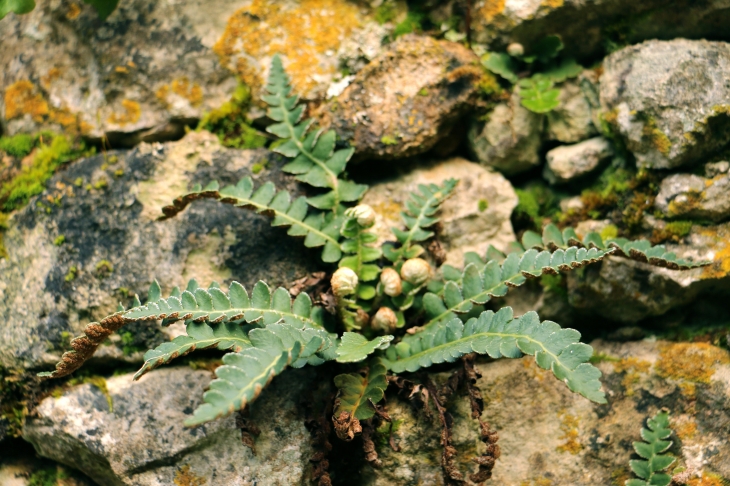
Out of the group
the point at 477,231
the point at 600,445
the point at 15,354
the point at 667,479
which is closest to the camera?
the point at 667,479

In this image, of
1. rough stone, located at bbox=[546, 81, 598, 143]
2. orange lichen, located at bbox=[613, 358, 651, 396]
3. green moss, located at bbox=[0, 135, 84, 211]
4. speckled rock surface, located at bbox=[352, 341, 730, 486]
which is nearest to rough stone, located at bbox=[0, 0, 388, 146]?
green moss, located at bbox=[0, 135, 84, 211]

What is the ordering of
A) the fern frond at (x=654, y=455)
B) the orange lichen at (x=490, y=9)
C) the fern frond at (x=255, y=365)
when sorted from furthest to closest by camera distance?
the orange lichen at (x=490, y=9), the fern frond at (x=654, y=455), the fern frond at (x=255, y=365)

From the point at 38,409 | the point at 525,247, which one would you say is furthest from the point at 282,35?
the point at 38,409

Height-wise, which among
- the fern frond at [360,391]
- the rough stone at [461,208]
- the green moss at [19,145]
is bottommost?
the fern frond at [360,391]

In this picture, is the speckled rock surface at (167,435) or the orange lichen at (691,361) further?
the orange lichen at (691,361)

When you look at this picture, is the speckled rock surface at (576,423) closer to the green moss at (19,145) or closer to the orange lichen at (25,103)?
the green moss at (19,145)

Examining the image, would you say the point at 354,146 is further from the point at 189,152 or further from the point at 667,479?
the point at 667,479

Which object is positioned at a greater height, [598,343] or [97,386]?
[598,343]

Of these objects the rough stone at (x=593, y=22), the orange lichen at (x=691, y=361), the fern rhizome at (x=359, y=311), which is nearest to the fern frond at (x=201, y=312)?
the fern rhizome at (x=359, y=311)

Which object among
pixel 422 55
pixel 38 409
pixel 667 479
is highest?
pixel 422 55

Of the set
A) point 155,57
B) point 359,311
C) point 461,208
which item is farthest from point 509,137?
point 155,57
